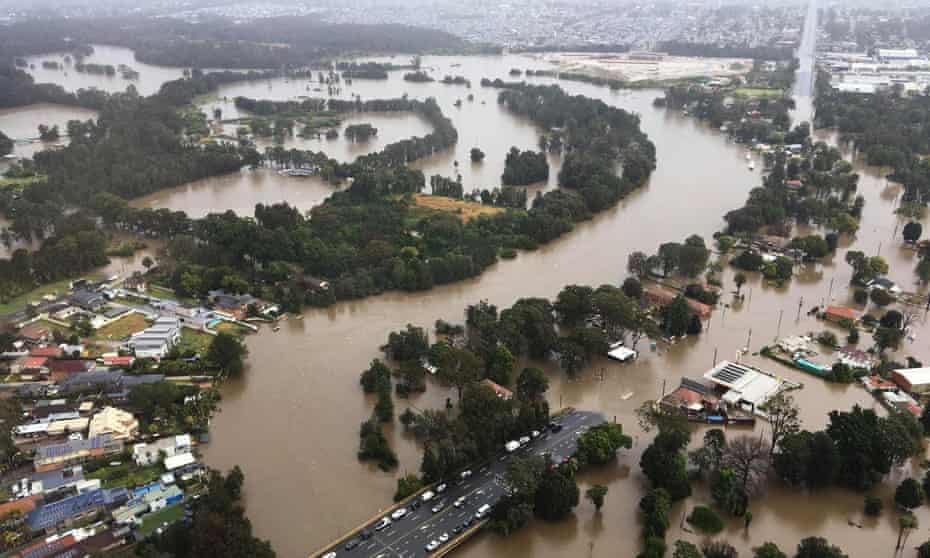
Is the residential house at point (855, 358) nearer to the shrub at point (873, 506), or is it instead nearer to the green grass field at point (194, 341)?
the shrub at point (873, 506)

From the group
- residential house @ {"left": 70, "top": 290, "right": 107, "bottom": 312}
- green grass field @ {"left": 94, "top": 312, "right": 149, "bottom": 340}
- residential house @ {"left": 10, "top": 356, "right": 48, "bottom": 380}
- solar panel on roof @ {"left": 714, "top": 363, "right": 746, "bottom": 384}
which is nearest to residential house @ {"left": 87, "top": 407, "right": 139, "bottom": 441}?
residential house @ {"left": 10, "top": 356, "right": 48, "bottom": 380}

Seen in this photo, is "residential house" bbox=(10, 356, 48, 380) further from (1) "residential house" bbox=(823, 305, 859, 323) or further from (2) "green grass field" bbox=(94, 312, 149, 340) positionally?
(1) "residential house" bbox=(823, 305, 859, 323)

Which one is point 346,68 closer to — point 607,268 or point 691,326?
point 607,268

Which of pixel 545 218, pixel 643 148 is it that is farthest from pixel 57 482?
pixel 643 148

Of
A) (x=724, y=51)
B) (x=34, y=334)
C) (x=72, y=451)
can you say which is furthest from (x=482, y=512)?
(x=724, y=51)

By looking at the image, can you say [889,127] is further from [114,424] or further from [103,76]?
[103,76]

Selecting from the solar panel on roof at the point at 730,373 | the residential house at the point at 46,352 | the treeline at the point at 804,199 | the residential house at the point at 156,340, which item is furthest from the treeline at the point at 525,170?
the residential house at the point at 46,352
